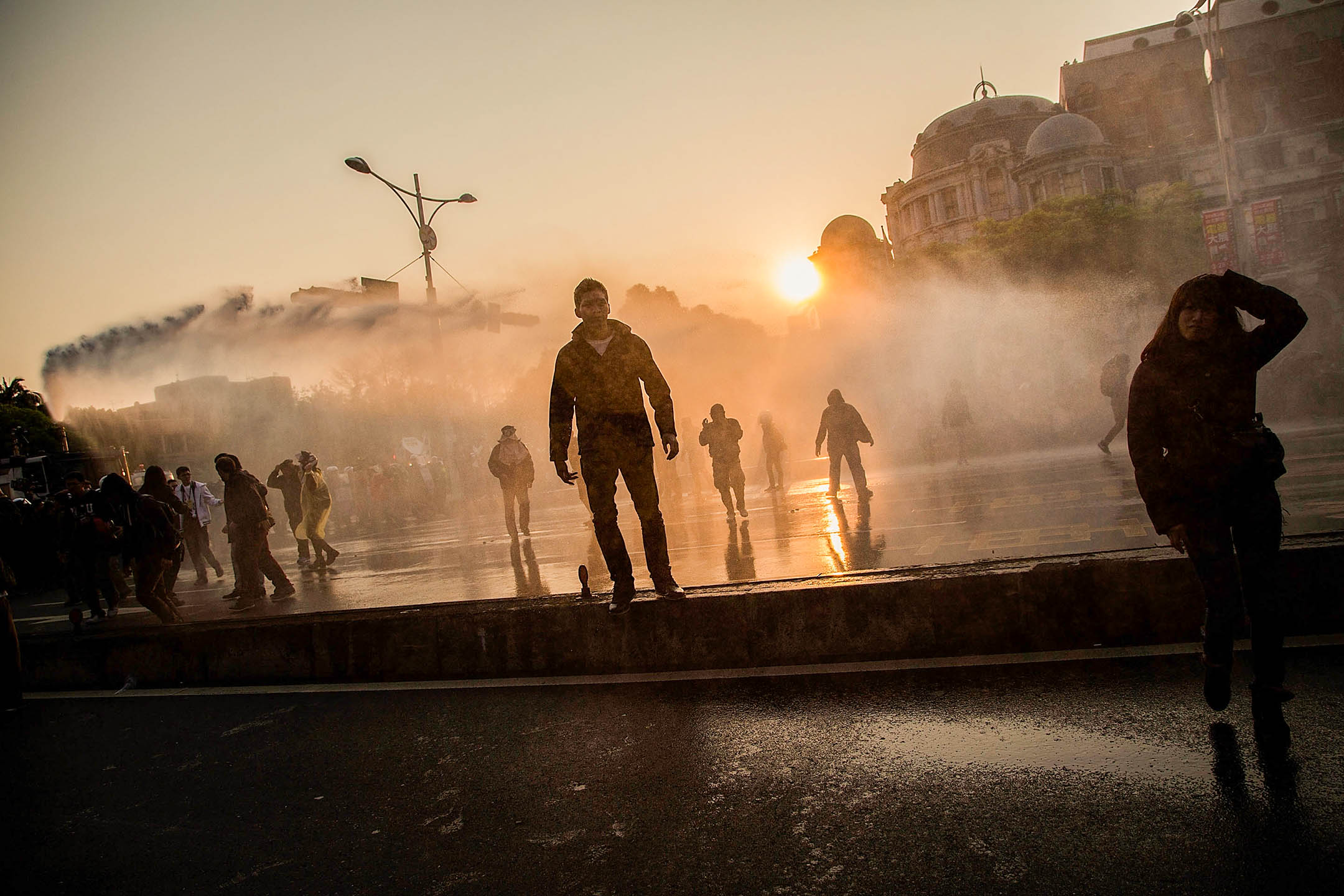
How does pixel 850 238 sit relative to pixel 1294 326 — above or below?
above

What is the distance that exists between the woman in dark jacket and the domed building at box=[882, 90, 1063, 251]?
6807cm

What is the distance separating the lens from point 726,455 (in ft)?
47.5

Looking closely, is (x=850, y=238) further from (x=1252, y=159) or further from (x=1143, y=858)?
(x=1143, y=858)

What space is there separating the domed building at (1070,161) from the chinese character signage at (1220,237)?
26526 millimetres

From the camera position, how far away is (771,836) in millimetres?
2889

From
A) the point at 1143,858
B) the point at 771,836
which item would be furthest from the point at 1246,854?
the point at 771,836

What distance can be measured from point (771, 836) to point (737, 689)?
5.88 feet

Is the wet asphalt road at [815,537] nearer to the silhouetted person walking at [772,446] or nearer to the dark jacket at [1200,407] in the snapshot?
the silhouetted person walking at [772,446]

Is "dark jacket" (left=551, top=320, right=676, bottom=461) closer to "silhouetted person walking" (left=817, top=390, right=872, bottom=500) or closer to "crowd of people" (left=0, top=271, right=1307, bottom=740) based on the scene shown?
"crowd of people" (left=0, top=271, right=1307, bottom=740)

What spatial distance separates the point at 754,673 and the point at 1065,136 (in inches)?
2406

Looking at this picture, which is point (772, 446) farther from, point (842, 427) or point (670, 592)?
point (670, 592)

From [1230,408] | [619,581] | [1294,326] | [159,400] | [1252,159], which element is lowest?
[619,581]

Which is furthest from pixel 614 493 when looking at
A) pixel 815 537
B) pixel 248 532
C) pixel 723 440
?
pixel 723 440

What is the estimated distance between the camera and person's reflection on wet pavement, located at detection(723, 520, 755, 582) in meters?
8.27
